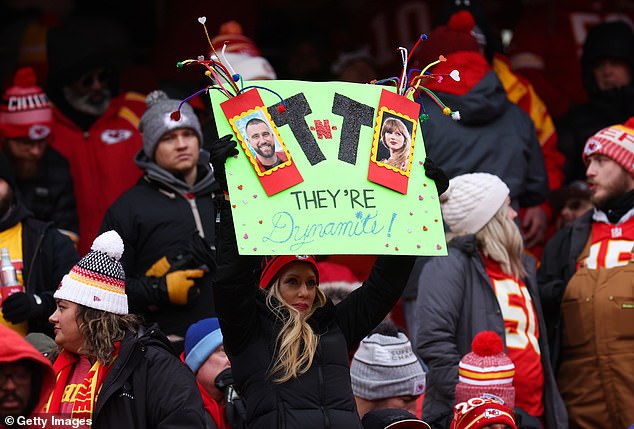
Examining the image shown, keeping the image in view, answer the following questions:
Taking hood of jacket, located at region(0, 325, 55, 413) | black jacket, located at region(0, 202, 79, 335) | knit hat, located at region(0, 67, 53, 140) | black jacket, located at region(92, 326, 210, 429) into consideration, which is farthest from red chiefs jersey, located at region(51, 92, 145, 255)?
hood of jacket, located at region(0, 325, 55, 413)

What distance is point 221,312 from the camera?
559 centimetres

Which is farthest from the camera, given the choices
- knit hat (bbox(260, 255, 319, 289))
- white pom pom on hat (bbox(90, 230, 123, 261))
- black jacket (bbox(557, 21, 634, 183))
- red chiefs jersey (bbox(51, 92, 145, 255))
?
black jacket (bbox(557, 21, 634, 183))

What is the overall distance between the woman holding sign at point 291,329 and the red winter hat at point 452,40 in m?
2.94

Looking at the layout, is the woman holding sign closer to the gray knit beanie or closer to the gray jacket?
the gray knit beanie

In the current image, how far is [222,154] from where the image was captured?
212 inches

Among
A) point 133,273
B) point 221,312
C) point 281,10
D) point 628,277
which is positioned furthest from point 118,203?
point 281,10

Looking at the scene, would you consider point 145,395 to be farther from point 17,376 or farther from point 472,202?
→ point 472,202

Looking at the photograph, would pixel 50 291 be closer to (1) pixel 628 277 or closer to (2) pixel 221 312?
(2) pixel 221 312

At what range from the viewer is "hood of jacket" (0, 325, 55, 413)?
4701 mm

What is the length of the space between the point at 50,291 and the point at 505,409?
238 centimetres

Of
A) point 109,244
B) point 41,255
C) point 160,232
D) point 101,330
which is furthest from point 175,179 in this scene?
point 101,330

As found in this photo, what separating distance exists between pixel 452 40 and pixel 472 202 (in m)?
1.55

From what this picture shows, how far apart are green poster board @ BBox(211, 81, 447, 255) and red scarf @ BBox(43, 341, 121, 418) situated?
880 millimetres

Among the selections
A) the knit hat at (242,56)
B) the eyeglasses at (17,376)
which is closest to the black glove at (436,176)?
the eyeglasses at (17,376)
